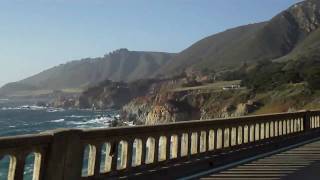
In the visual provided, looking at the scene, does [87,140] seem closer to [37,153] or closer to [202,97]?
[37,153]

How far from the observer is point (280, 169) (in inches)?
510

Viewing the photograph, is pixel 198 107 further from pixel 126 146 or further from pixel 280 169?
pixel 126 146

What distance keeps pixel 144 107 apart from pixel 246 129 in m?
138

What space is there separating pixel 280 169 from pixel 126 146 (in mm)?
4327

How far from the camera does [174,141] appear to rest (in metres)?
12.0

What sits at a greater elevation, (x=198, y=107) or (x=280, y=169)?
(x=280, y=169)

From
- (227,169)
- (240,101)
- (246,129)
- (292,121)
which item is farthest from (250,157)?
(240,101)

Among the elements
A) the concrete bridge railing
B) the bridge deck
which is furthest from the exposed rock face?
the concrete bridge railing

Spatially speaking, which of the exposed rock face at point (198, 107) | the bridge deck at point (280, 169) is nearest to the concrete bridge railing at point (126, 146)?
the bridge deck at point (280, 169)

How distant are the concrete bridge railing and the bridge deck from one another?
2.59 feet

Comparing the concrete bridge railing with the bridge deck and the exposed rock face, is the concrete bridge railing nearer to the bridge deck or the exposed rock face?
the bridge deck

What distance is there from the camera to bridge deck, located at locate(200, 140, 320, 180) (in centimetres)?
1177

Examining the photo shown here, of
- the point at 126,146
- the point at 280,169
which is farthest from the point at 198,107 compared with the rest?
the point at 126,146

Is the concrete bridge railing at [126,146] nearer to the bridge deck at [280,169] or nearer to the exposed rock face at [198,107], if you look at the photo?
the bridge deck at [280,169]
